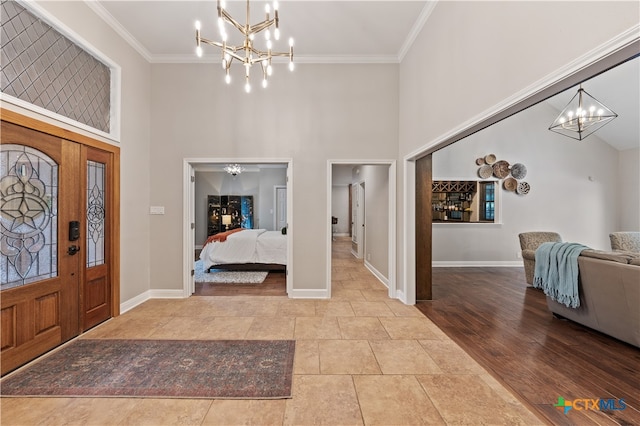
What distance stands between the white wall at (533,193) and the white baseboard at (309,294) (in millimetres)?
3538

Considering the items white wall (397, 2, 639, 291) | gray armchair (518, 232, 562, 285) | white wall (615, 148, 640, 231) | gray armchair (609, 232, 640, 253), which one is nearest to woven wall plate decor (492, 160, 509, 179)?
gray armchair (518, 232, 562, 285)

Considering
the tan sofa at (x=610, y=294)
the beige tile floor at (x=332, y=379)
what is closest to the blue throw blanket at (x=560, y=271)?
the tan sofa at (x=610, y=294)

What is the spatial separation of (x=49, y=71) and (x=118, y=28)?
1.25 metres

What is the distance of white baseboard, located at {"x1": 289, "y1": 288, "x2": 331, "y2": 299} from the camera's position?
13.3 ft

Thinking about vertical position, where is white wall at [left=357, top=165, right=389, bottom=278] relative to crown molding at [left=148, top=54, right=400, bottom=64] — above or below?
below

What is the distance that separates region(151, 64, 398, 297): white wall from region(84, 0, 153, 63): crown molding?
220 millimetres

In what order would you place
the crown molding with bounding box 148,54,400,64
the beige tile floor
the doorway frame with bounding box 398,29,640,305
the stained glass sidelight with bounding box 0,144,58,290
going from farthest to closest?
1. the crown molding with bounding box 148,54,400,64
2. the stained glass sidelight with bounding box 0,144,58,290
3. the beige tile floor
4. the doorway frame with bounding box 398,29,640,305

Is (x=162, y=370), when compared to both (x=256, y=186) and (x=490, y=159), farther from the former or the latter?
(x=256, y=186)

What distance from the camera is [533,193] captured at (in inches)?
253

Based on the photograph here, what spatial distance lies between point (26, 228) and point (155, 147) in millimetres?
2046

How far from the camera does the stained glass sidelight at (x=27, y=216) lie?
2178 millimetres

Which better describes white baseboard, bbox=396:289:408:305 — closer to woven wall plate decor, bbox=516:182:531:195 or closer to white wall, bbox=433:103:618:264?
white wall, bbox=433:103:618:264

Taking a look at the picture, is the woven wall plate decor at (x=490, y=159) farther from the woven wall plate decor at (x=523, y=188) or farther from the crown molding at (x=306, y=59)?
the crown molding at (x=306, y=59)

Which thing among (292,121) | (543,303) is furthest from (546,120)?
(292,121)
